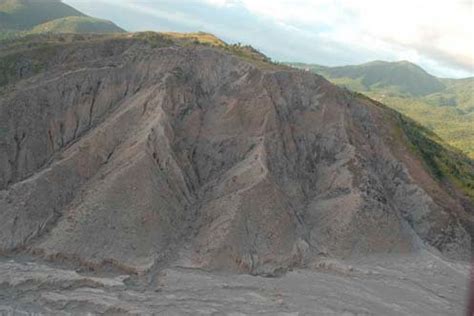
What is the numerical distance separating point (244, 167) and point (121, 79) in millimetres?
11147

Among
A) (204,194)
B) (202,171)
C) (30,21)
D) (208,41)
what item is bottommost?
(204,194)

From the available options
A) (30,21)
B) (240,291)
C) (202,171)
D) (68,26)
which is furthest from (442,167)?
(30,21)

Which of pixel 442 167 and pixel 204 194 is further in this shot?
pixel 442 167

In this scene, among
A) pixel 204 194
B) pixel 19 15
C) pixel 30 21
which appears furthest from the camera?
pixel 30 21

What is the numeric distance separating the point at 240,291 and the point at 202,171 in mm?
10196

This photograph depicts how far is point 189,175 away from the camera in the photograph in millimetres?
36406

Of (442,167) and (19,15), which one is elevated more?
→ (19,15)

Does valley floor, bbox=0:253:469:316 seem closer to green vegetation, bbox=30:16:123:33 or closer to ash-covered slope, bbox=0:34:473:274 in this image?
ash-covered slope, bbox=0:34:473:274

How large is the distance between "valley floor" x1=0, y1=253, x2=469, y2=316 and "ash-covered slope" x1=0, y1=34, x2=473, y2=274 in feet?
4.33

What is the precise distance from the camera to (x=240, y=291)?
29469 millimetres

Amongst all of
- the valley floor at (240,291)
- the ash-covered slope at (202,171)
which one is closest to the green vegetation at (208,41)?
the ash-covered slope at (202,171)

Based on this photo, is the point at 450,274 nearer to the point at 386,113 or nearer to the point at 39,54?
the point at 386,113

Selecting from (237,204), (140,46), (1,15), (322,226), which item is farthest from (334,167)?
(1,15)

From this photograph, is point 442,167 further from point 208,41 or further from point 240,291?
point 208,41
